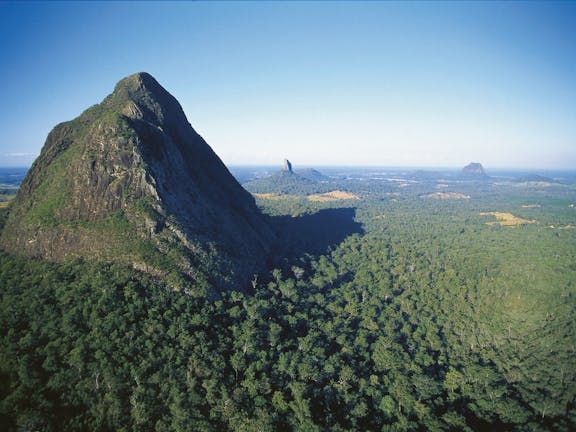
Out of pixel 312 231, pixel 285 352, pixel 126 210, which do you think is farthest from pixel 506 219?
pixel 126 210

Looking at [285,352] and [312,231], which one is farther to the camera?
[312,231]

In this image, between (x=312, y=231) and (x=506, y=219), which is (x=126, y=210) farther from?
(x=506, y=219)

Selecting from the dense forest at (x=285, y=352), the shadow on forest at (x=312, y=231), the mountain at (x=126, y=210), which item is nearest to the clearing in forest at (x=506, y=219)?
→ the shadow on forest at (x=312, y=231)

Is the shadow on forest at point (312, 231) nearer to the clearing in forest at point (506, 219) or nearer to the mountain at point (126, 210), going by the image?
the mountain at point (126, 210)

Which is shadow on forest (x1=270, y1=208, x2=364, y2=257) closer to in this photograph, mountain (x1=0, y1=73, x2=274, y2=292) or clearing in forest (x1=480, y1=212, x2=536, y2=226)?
mountain (x1=0, y1=73, x2=274, y2=292)

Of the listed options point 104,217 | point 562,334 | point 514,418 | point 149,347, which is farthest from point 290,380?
point 562,334

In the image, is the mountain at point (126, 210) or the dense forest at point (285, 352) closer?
the dense forest at point (285, 352)
